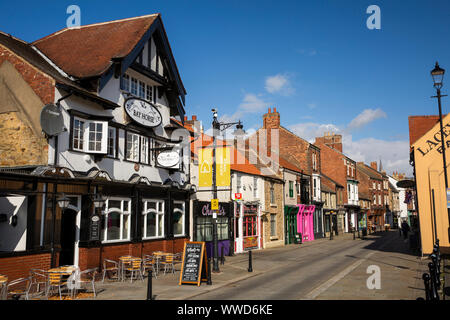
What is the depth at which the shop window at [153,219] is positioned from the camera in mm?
18016

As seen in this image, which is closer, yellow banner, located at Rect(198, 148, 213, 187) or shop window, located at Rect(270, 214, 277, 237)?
yellow banner, located at Rect(198, 148, 213, 187)

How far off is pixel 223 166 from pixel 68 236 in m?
9.99

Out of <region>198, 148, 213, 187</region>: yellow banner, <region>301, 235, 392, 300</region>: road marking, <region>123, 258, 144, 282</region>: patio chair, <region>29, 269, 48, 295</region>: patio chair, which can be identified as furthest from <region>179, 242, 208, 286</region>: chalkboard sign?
<region>198, 148, 213, 187</region>: yellow banner

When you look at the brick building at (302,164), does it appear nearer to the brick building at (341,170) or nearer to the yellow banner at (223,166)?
the brick building at (341,170)

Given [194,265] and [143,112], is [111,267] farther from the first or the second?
[143,112]

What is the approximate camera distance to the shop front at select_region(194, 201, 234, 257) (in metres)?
22.5

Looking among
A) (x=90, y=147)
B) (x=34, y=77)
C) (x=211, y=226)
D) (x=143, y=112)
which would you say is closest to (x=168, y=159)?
(x=143, y=112)

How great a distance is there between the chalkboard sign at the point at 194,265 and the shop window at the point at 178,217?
620 cm

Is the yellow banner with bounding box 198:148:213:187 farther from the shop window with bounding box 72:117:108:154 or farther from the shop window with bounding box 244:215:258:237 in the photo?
the shop window with bounding box 244:215:258:237

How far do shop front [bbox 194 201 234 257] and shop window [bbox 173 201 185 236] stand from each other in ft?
3.90

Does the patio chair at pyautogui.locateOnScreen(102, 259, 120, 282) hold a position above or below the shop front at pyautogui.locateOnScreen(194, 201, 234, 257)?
below

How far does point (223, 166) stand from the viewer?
22.4 metres

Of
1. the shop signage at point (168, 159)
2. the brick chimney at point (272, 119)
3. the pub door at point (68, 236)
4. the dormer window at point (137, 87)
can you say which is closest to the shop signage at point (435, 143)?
the shop signage at point (168, 159)
